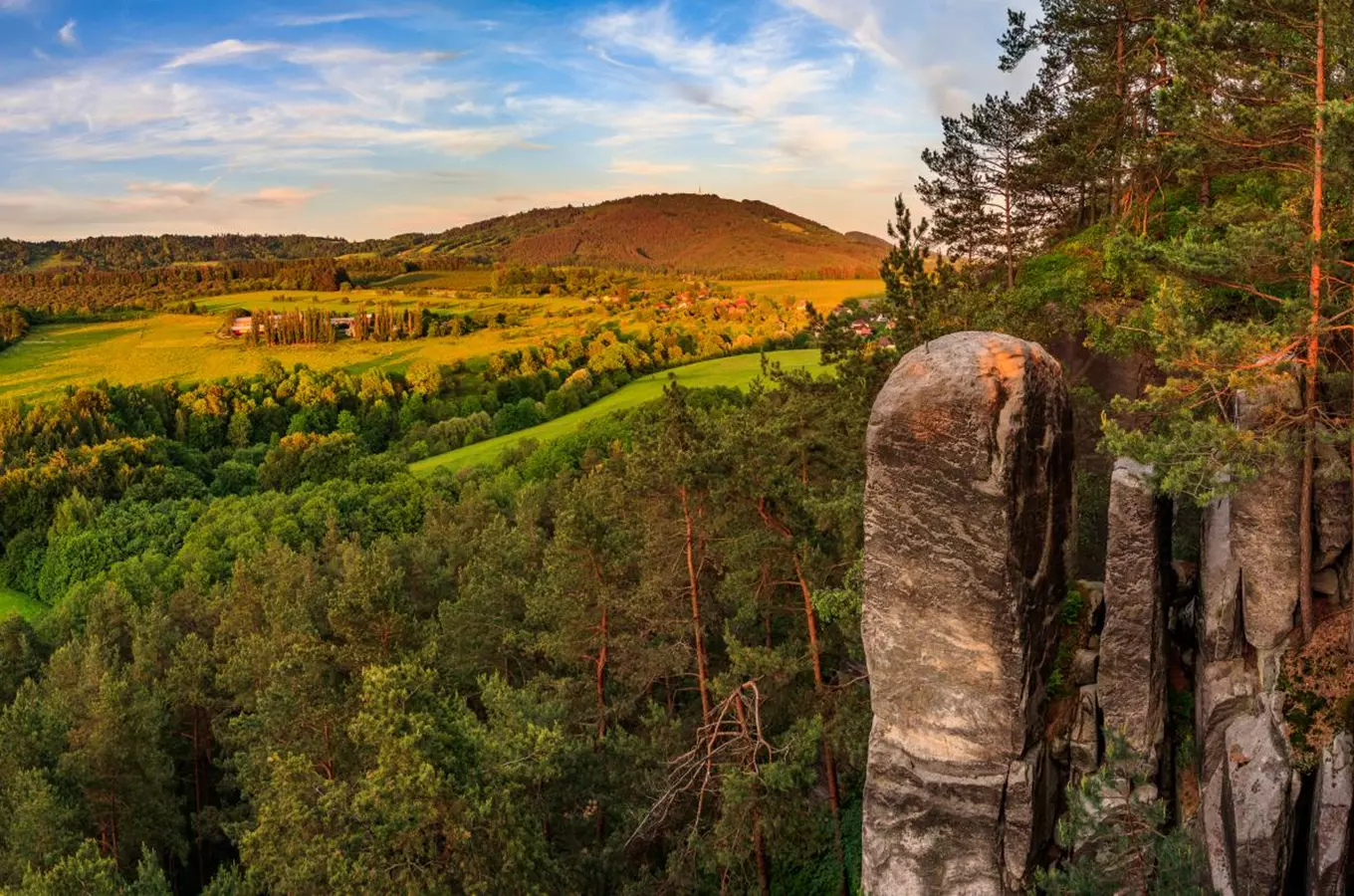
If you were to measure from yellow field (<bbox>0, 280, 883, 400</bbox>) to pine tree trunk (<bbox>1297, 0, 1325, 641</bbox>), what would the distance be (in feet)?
298

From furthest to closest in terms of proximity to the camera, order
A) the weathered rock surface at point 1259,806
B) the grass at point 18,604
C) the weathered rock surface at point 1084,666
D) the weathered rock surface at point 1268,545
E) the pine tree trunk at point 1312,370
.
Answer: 1. the grass at point 18,604
2. the weathered rock surface at point 1084,666
3. the weathered rock surface at point 1268,545
4. the pine tree trunk at point 1312,370
5. the weathered rock surface at point 1259,806

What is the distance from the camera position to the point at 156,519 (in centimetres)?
6569

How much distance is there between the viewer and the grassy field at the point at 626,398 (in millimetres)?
76062

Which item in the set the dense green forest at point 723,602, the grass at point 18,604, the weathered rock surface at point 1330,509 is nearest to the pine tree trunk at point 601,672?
the dense green forest at point 723,602

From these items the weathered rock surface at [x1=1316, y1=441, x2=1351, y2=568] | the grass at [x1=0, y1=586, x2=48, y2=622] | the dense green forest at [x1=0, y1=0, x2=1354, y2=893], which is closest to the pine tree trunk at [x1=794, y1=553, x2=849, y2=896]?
the dense green forest at [x1=0, y1=0, x2=1354, y2=893]

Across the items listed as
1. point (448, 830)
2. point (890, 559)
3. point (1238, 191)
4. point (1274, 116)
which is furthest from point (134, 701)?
point (1238, 191)

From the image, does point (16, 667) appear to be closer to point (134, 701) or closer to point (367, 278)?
point (134, 701)

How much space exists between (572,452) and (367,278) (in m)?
131

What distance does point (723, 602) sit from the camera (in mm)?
20703

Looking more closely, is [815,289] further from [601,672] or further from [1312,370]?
[1312,370]

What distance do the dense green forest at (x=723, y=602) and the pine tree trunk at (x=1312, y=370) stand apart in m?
0.06

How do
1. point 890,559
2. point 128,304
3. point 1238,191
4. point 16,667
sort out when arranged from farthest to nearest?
point 128,304 < point 16,667 < point 1238,191 < point 890,559

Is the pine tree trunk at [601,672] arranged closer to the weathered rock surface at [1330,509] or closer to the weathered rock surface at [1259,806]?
the weathered rock surface at [1259,806]

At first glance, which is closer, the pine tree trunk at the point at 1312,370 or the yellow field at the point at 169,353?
the pine tree trunk at the point at 1312,370
